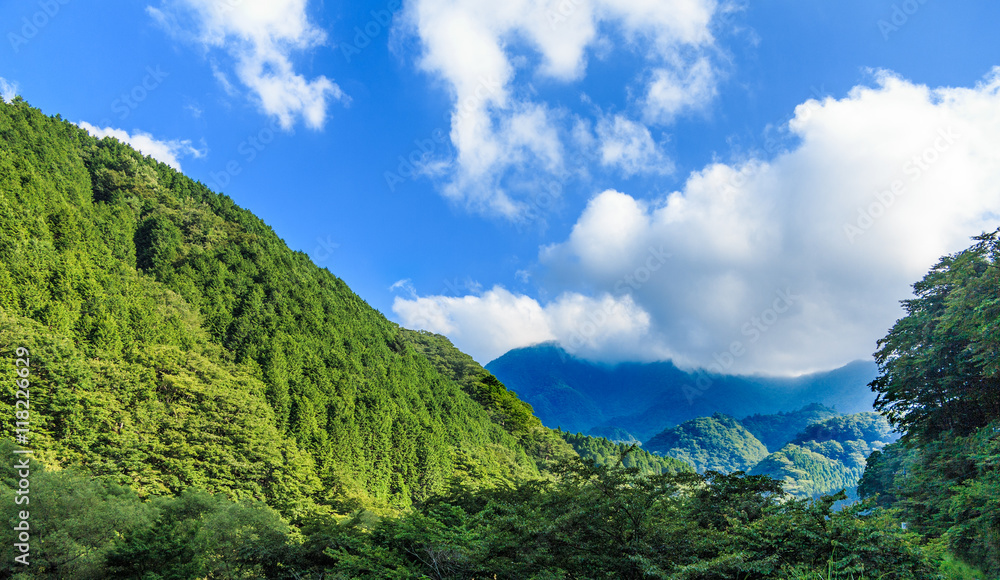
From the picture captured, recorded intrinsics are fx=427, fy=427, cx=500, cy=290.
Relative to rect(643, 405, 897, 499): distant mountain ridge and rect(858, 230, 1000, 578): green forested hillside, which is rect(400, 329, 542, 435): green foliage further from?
rect(643, 405, 897, 499): distant mountain ridge

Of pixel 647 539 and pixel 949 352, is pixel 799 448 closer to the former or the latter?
pixel 949 352

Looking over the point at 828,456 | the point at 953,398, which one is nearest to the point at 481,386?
the point at 953,398

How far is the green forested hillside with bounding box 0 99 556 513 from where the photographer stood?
17828mm

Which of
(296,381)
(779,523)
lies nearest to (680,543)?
(779,523)

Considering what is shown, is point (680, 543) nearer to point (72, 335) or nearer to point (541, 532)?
point (541, 532)

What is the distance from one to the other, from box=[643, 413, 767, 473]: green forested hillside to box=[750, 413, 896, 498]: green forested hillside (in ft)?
55.6

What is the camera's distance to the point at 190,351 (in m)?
23.3

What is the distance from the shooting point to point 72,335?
61.4ft

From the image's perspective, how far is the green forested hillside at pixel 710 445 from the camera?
150750 mm

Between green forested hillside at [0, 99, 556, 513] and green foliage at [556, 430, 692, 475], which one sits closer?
green forested hillside at [0, 99, 556, 513]

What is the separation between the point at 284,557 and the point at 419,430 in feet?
76.6

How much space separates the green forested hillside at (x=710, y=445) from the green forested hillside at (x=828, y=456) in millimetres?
16945

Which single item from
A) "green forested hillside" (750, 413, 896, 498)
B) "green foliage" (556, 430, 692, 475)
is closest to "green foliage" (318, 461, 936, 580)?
"green foliage" (556, 430, 692, 475)

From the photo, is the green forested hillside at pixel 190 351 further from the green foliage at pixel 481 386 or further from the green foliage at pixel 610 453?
the green foliage at pixel 610 453
